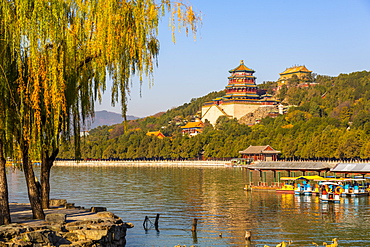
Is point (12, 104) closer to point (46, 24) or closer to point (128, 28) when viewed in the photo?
point (46, 24)

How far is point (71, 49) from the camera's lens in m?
20.0

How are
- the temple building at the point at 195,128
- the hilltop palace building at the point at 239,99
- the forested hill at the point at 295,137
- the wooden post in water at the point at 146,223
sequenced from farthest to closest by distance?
the hilltop palace building at the point at 239,99 < the temple building at the point at 195,128 < the forested hill at the point at 295,137 < the wooden post in water at the point at 146,223

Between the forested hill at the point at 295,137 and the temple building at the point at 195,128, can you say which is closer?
the forested hill at the point at 295,137

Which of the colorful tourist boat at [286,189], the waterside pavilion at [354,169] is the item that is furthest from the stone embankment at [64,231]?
the waterside pavilion at [354,169]

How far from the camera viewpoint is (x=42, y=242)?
56.1ft

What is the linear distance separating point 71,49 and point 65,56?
0.40 meters

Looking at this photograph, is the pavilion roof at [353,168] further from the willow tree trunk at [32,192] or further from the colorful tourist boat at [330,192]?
the willow tree trunk at [32,192]

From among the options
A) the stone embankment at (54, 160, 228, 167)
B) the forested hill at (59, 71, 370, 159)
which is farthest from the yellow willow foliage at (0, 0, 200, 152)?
the stone embankment at (54, 160, 228, 167)

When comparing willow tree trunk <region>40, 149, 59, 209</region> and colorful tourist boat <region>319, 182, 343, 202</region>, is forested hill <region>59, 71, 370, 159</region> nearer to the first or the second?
colorful tourist boat <region>319, 182, 343, 202</region>

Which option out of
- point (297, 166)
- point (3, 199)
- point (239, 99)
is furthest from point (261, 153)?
point (3, 199)

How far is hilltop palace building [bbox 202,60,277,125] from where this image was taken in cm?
17825

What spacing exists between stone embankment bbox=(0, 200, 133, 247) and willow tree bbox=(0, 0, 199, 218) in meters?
1.64

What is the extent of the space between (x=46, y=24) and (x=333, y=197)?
1223 inches

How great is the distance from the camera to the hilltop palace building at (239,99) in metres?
178
